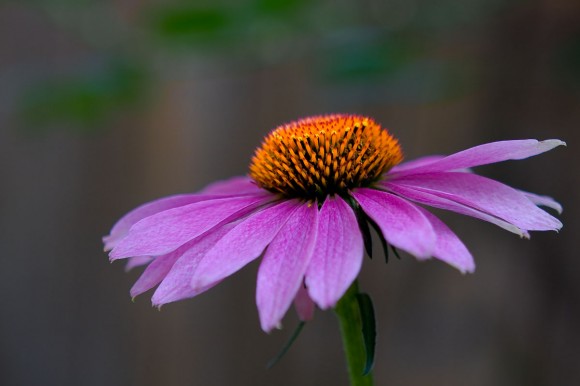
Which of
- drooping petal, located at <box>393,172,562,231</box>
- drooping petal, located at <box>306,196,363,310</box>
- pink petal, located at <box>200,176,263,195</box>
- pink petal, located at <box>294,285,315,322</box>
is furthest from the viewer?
pink petal, located at <box>200,176,263,195</box>

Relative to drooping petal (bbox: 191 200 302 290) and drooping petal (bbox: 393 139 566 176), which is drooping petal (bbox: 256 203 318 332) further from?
drooping petal (bbox: 393 139 566 176)

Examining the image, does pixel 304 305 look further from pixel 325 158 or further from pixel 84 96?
pixel 84 96

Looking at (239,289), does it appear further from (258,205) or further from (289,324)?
(258,205)

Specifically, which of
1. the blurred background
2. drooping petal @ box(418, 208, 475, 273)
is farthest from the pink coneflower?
the blurred background

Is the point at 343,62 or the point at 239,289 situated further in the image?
the point at 239,289

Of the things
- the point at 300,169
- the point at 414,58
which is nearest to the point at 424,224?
the point at 300,169

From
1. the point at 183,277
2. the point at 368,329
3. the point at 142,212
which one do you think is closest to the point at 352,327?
the point at 368,329

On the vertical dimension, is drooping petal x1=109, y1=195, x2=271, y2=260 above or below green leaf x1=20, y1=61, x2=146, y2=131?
below
